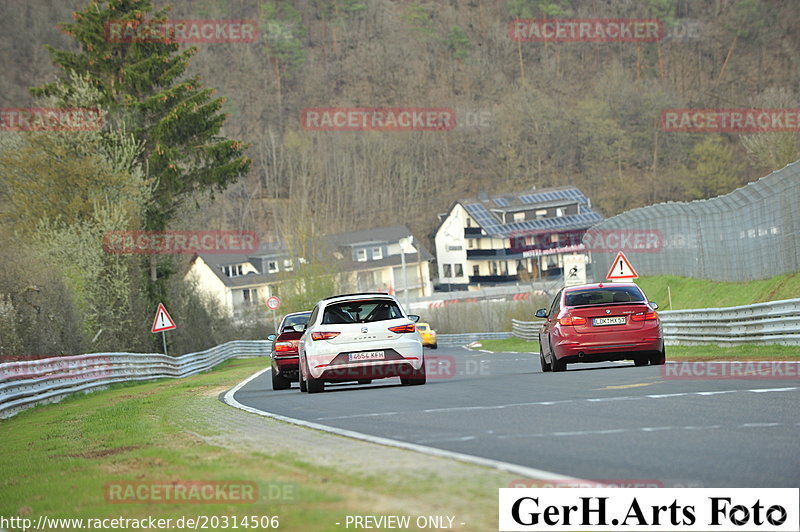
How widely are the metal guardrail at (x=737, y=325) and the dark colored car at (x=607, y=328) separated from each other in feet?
12.2

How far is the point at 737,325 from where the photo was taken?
26516 millimetres

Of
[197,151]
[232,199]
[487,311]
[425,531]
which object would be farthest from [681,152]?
[425,531]

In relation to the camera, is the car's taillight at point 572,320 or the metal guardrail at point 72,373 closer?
the car's taillight at point 572,320

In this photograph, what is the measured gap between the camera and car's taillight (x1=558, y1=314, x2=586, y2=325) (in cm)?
2066

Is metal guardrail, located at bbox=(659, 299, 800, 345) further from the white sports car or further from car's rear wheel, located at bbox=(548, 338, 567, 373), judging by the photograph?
the white sports car

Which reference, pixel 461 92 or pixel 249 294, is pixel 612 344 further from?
pixel 461 92

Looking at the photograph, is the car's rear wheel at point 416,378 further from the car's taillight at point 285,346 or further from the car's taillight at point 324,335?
the car's taillight at point 285,346

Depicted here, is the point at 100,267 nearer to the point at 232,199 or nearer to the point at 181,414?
the point at 181,414

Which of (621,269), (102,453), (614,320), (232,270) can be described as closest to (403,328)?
(614,320)

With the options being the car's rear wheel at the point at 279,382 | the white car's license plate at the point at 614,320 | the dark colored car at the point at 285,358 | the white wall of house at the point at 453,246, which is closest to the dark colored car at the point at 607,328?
the white car's license plate at the point at 614,320

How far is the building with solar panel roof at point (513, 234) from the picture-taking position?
390 ft

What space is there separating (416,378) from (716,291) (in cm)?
2066

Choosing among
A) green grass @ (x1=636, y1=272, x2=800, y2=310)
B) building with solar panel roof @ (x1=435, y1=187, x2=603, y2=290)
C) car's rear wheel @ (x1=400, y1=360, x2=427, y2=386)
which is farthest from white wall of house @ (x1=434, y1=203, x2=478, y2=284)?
car's rear wheel @ (x1=400, y1=360, x2=427, y2=386)

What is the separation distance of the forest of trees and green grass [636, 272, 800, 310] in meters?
66.8
